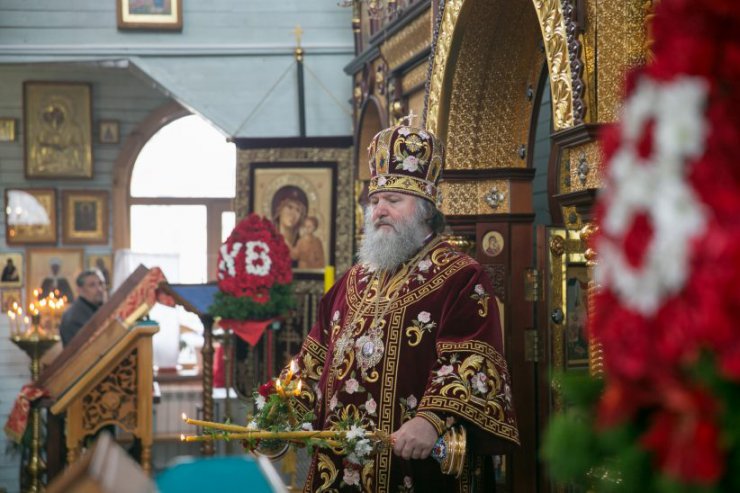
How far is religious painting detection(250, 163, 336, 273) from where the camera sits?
9320 millimetres

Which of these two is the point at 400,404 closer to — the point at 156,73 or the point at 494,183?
the point at 494,183

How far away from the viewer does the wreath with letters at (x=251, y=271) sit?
24.7 ft

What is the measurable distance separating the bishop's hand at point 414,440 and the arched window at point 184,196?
9.51 m

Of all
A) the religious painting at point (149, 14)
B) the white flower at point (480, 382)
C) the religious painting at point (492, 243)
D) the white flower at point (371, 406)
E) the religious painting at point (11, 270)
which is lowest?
the white flower at point (371, 406)

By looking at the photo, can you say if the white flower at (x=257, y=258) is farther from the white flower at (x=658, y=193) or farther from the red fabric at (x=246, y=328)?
the white flower at (x=658, y=193)

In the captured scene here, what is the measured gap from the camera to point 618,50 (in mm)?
3584

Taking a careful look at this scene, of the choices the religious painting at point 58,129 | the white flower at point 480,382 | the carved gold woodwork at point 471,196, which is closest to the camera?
the white flower at point 480,382

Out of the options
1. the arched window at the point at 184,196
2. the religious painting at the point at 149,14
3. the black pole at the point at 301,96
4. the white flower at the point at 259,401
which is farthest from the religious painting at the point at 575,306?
the arched window at the point at 184,196

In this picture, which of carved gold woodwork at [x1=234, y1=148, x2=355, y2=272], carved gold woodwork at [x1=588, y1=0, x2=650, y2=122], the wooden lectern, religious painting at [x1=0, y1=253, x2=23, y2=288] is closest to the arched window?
religious painting at [x1=0, y1=253, x2=23, y2=288]

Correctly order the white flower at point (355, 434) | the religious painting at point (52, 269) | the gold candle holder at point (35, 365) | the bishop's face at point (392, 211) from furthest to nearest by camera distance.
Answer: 1. the religious painting at point (52, 269)
2. the gold candle holder at point (35, 365)
3. the bishop's face at point (392, 211)
4. the white flower at point (355, 434)

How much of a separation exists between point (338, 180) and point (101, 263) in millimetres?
4008

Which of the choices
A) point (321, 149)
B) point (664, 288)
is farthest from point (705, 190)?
point (321, 149)

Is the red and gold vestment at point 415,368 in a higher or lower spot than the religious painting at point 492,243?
lower

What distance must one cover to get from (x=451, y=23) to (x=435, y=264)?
2072mm
